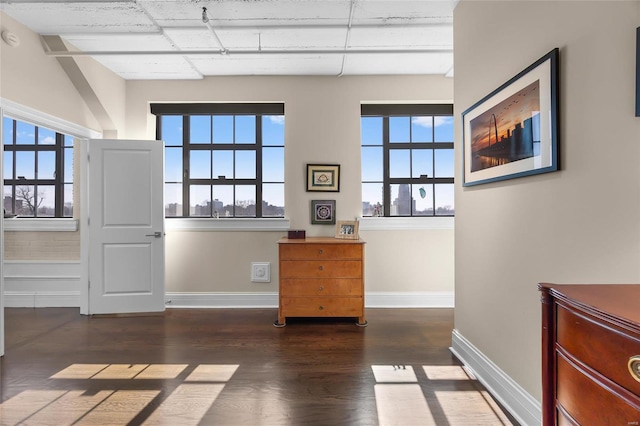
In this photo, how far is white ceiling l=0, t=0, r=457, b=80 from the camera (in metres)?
2.69

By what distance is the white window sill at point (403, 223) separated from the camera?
3.90 meters

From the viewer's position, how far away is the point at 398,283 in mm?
3930

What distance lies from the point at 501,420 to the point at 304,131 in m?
3.23

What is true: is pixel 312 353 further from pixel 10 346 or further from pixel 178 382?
pixel 10 346

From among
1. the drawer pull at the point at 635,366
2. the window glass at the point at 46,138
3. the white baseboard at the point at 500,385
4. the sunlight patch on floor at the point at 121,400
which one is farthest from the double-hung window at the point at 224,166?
the drawer pull at the point at 635,366

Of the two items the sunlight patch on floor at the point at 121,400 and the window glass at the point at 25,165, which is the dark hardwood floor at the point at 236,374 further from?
the window glass at the point at 25,165

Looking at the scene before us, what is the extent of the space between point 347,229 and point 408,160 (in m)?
1.29

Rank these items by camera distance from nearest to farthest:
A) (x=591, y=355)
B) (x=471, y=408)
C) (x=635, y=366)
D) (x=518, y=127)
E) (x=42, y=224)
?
(x=635, y=366)
(x=591, y=355)
(x=518, y=127)
(x=471, y=408)
(x=42, y=224)

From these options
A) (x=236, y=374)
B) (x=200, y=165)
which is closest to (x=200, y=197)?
(x=200, y=165)

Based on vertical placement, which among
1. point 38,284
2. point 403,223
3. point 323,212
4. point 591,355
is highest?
point 323,212

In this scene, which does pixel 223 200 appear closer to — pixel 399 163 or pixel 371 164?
pixel 371 164

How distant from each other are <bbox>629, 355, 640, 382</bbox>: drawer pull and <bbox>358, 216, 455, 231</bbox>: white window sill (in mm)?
A: 3206

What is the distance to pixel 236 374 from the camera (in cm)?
234

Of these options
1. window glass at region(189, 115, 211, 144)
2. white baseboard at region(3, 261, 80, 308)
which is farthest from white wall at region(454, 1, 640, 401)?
white baseboard at region(3, 261, 80, 308)
